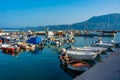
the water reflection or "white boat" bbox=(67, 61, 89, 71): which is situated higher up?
"white boat" bbox=(67, 61, 89, 71)

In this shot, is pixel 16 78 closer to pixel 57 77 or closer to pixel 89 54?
pixel 57 77

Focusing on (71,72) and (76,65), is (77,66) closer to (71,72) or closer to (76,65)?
(76,65)

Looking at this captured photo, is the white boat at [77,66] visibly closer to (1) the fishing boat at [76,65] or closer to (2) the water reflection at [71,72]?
(1) the fishing boat at [76,65]

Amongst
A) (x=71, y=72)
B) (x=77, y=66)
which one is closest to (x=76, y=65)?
(x=77, y=66)

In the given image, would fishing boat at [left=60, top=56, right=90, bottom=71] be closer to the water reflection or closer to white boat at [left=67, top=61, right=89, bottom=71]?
white boat at [left=67, top=61, right=89, bottom=71]

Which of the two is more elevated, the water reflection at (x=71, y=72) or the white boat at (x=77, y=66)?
the white boat at (x=77, y=66)

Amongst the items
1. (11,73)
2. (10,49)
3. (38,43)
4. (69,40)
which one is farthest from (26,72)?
(69,40)

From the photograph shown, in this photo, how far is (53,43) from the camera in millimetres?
55594

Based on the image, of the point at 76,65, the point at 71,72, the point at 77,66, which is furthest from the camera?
the point at 76,65

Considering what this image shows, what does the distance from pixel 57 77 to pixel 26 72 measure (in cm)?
399

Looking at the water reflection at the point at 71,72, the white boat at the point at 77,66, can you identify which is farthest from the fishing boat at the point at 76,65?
the water reflection at the point at 71,72

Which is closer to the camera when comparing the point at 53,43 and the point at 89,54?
the point at 89,54

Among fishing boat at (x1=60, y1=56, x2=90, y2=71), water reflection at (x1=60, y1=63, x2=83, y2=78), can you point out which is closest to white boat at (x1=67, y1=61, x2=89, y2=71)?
fishing boat at (x1=60, y1=56, x2=90, y2=71)

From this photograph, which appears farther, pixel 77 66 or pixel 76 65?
pixel 76 65
